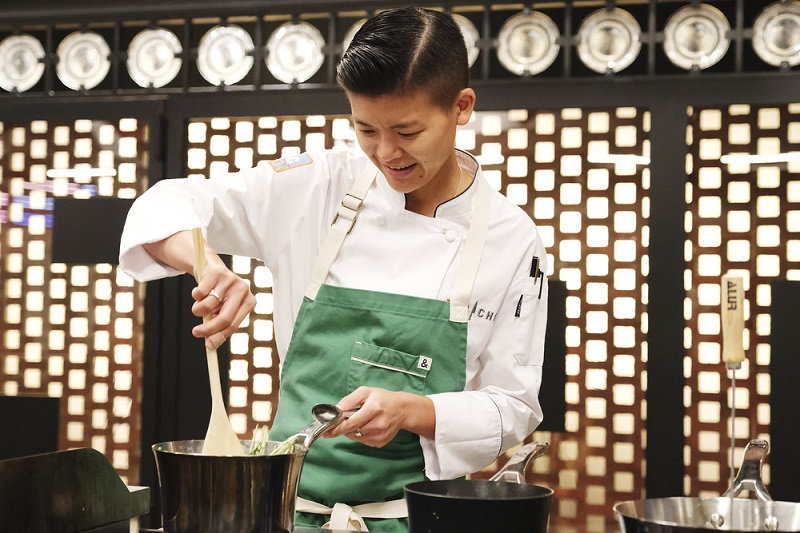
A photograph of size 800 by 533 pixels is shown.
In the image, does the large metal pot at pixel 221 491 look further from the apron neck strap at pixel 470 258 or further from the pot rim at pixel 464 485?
the apron neck strap at pixel 470 258

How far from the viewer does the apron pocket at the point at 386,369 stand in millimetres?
1689

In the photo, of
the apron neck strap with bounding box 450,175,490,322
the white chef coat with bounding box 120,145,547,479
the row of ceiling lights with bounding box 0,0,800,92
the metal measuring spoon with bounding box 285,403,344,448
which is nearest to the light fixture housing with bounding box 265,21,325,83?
the row of ceiling lights with bounding box 0,0,800,92

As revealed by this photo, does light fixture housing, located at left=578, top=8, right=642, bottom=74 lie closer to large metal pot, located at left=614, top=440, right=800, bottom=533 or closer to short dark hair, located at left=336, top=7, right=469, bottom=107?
short dark hair, located at left=336, top=7, right=469, bottom=107

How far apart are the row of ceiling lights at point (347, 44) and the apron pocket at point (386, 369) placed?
1.82 meters

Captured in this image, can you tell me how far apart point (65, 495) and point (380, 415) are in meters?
0.47

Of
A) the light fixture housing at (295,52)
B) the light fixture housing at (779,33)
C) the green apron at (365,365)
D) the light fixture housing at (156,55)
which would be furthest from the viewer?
the light fixture housing at (156,55)

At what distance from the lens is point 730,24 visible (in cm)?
323

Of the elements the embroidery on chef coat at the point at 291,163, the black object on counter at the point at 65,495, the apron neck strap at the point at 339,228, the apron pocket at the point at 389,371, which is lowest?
the black object on counter at the point at 65,495

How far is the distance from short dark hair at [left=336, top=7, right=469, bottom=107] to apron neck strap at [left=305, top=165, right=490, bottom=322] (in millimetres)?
232

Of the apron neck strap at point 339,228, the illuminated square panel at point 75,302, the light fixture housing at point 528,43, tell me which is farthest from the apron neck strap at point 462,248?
the illuminated square panel at point 75,302

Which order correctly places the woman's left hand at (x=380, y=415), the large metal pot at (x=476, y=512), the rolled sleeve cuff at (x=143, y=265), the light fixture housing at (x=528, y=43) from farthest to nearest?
the light fixture housing at (x=528, y=43), the rolled sleeve cuff at (x=143, y=265), the woman's left hand at (x=380, y=415), the large metal pot at (x=476, y=512)

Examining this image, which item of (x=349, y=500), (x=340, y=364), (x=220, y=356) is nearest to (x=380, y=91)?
(x=340, y=364)

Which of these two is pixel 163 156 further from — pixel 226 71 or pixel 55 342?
pixel 55 342

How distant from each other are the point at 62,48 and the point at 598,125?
2.02m
